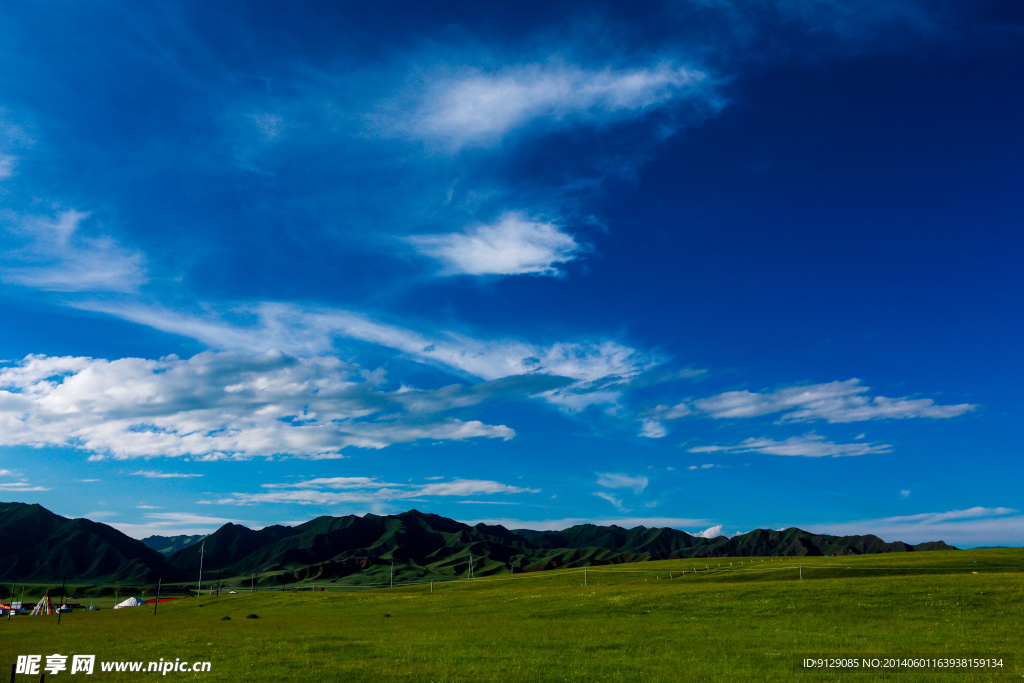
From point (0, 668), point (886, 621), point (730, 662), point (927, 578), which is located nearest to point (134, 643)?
point (0, 668)

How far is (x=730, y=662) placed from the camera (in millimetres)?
32062

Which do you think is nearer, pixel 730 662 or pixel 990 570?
pixel 730 662

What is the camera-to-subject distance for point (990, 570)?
92562mm

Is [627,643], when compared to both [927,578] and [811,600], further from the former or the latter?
[927,578]

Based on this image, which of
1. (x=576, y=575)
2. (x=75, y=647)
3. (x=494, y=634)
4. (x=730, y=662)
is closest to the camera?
(x=730, y=662)

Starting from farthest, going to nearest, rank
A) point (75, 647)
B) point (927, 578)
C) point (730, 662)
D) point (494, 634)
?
point (927, 578) → point (494, 634) → point (75, 647) → point (730, 662)

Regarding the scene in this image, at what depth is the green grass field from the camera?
30453mm

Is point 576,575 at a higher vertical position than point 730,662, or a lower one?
lower

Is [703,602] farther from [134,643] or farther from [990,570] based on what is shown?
[990,570]

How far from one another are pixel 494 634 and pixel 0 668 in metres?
30.9

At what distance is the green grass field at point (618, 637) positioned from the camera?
30453mm

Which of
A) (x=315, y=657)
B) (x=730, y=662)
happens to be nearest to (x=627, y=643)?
(x=730, y=662)

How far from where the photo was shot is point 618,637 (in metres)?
43.3

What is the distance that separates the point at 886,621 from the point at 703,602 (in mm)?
18340
